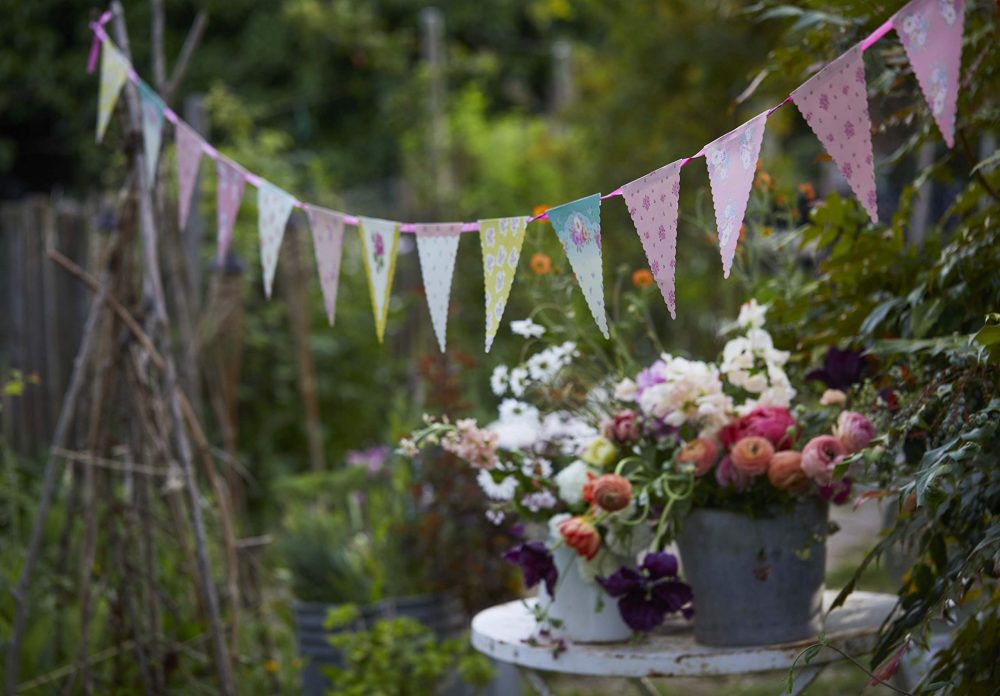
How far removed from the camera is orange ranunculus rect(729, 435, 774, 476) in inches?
68.8

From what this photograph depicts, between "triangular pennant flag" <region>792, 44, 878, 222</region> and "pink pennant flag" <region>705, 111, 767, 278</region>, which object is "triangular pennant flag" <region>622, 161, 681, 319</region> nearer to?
"pink pennant flag" <region>705, 111, 767, 278</region>

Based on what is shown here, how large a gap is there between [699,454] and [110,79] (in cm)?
151

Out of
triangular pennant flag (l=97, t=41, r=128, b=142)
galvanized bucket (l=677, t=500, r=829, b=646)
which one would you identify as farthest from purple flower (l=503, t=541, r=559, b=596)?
triangular pennant flag (l=97, t=41, r=128, b=142)

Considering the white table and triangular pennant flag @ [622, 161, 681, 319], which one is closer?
triangular pennant flag @ [622, 161, 681, 319]

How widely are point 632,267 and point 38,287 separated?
2.84 m

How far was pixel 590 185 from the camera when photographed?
6.21 meters

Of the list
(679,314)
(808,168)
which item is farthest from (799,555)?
(808,168)

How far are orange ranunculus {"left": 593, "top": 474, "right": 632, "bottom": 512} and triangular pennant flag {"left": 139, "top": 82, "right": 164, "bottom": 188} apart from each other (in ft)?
4.09

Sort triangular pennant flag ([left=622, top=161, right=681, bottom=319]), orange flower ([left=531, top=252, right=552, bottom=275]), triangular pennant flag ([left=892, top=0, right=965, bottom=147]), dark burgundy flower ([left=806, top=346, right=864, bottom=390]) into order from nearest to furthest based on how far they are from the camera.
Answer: triangular pennant flag ([left=892, top=0, right=965, bottom=147]), triangular pennant flag ([left=622, top=161, right=681, bottom=319]), dark burgundy flower ([left=806, top=346, right=864, bottom=390]), orange flower ([left=531, top=252, right=552, bottom=275])

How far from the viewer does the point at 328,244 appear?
2.11m

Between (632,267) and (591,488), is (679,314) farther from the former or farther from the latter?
(591,488)

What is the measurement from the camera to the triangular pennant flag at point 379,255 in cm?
200

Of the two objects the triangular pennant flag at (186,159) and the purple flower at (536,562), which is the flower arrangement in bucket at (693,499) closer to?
the purple flower at (536,562)

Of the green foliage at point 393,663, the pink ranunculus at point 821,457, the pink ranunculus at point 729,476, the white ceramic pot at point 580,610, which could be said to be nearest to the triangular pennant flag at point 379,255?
the white ceramic pot at point 580,610
